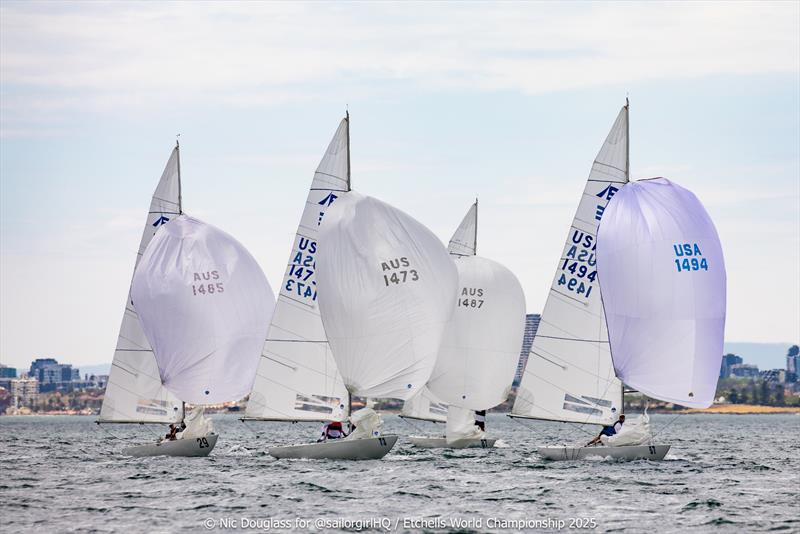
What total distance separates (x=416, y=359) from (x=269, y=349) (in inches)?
219

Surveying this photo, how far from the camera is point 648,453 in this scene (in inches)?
1625

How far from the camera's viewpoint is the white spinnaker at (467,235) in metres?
54.3

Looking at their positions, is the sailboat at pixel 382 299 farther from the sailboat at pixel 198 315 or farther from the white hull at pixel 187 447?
the white hull at pixel 187 447

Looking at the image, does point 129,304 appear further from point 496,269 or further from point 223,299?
point 496,269

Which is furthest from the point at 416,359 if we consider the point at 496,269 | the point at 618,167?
the point at 496,269

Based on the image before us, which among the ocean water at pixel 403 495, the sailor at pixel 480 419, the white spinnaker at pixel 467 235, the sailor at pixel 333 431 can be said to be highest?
the white spinnaker at pixel 467 235

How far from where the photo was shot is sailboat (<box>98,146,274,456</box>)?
1789 inches

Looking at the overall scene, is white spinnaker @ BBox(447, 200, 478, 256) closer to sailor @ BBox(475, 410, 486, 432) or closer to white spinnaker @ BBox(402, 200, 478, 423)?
white spinnaker @ BBox(402, 200, 478, 423)

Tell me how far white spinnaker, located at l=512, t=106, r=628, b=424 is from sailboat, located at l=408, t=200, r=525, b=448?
7.81 meters

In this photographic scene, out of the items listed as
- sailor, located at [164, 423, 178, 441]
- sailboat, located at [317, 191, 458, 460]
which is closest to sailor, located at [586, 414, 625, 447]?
sailboat, located at [317, 191, 458, 460]

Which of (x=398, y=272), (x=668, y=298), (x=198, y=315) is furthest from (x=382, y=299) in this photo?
(x=198, y=315)

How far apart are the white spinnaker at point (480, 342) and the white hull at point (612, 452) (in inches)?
314

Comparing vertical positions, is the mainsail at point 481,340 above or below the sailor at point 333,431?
above

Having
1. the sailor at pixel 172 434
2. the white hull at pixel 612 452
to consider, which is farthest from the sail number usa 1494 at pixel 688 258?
the sailor at pixel 172 434
